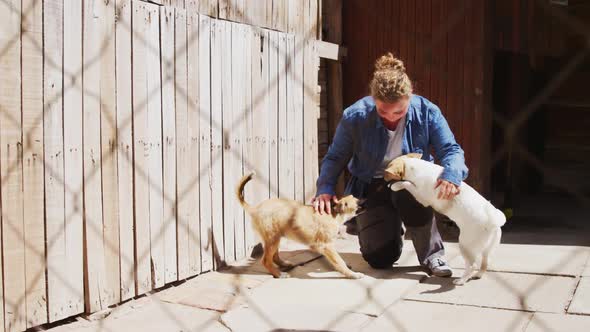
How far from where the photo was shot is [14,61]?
9.96 ft

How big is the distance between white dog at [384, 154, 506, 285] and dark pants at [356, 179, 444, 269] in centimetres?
34

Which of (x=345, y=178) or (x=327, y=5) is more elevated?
(x=327, y=5)

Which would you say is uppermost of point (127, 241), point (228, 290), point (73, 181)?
point (73, 181)

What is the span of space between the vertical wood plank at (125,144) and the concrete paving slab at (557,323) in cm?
197

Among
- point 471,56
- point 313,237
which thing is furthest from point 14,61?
point 471,56

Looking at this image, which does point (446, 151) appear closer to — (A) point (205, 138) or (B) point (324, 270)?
(B) point (324, 270)

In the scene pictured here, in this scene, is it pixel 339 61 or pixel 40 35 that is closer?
pixel 40 35

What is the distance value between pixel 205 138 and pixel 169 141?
0.33m

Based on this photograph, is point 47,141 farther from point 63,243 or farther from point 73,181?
point 63,243

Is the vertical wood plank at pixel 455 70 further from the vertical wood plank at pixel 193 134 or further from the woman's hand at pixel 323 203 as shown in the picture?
the vertical wood plank at pixel 193 134

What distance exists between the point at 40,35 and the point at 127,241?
1.14 meters

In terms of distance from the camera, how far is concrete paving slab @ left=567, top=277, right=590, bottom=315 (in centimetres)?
333

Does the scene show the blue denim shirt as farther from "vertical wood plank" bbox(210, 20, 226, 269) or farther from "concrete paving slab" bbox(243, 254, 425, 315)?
"vertical wood plank" bbox(210, 20, 226, 269)

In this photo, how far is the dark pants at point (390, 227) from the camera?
421cm
